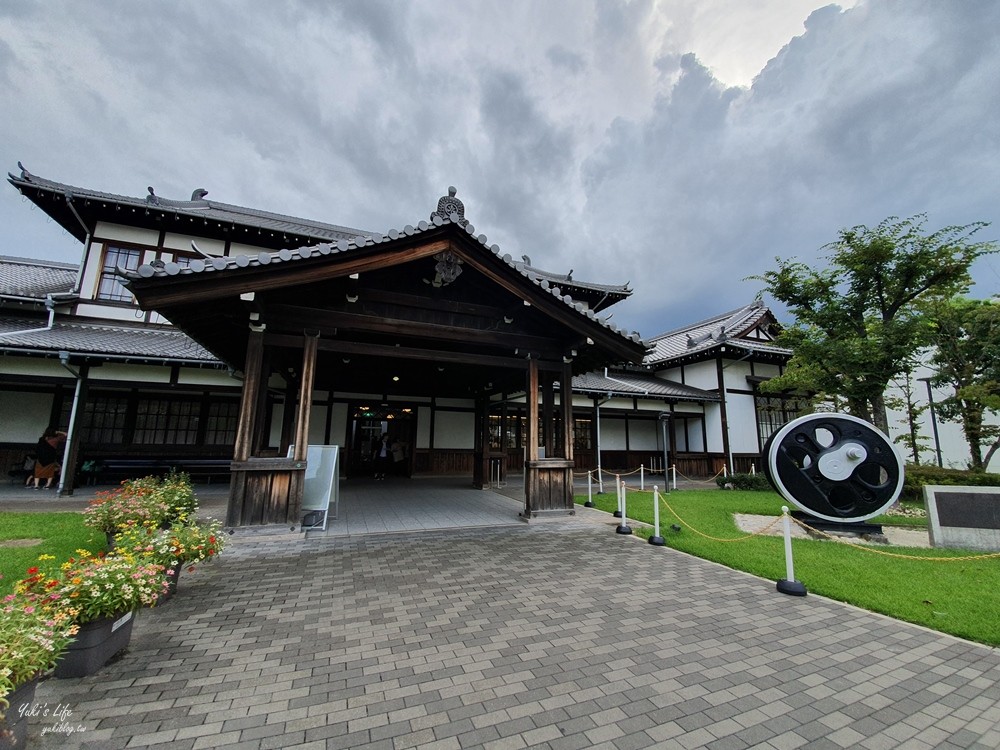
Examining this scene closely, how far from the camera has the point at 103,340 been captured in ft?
33.0

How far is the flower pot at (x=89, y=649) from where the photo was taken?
252 centimetres

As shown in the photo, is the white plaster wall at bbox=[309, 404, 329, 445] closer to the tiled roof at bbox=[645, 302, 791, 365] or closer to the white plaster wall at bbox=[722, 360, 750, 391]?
the tiled roof at bbox=[645, 302, 791, 365]

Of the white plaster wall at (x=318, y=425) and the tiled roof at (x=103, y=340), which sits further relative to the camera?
the white plaster wall at (x=318, y=425)

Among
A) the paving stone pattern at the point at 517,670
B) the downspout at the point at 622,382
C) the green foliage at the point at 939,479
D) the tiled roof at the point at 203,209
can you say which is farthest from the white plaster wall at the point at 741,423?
the tiled roof at the point at 203,209

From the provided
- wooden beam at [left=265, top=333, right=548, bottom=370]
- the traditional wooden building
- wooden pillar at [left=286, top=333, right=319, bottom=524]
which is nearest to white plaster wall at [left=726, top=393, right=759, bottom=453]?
the traditional wooden building

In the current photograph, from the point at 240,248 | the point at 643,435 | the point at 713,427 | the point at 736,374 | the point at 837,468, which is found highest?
the point at 240,248

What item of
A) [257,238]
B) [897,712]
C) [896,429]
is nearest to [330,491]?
[897,712]

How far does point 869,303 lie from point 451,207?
11931mm

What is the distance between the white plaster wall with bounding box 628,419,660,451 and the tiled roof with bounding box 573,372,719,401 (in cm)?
181

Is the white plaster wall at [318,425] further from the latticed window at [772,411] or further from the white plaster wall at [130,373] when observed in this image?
the latticed window at [772,411]

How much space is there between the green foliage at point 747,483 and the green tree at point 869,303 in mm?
3656

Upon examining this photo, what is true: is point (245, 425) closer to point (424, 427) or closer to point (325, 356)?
point (325, 356)

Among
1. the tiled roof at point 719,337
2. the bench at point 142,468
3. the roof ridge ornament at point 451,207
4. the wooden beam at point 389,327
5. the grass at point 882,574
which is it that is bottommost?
the grass at point 882,574

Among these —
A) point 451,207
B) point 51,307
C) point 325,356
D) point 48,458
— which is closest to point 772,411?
point 451,207
